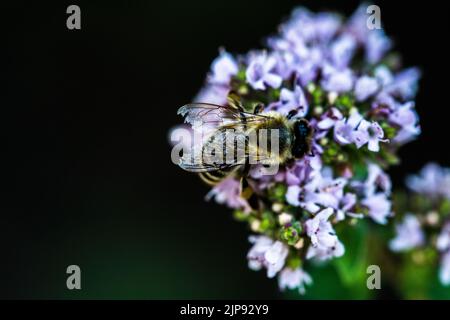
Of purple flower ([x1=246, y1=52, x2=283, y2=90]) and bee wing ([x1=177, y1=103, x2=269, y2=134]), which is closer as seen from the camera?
A: bee wing ([x1=177, y1=103, x2=269, y2=134])

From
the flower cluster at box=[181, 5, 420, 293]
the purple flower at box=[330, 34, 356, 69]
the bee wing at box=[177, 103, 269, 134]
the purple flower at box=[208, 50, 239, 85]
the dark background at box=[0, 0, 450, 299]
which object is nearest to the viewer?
the bee wing at box=[177, 103, 269, 134]

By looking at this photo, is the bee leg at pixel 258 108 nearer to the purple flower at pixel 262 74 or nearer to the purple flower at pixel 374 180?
the purple flower at pixel 262 74

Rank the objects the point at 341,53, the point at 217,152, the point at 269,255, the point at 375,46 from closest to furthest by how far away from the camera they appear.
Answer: the point at 217,152 → the point at 269,255 → the point at 341,53 → the point at 375,46

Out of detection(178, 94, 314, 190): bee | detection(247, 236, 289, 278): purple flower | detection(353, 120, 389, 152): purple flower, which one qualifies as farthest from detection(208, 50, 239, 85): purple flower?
detection(247, 236, 289, 278): purple flower

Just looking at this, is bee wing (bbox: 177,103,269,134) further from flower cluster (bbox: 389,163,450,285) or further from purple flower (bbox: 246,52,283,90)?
flower cluster (bbox: 389,163,450,285)

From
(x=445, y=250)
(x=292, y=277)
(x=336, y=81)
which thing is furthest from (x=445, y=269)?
(x=336, y=81)

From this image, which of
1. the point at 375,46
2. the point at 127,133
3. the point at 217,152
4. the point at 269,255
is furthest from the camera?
the point at 127,133

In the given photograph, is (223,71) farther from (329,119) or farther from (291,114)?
(329,119)
